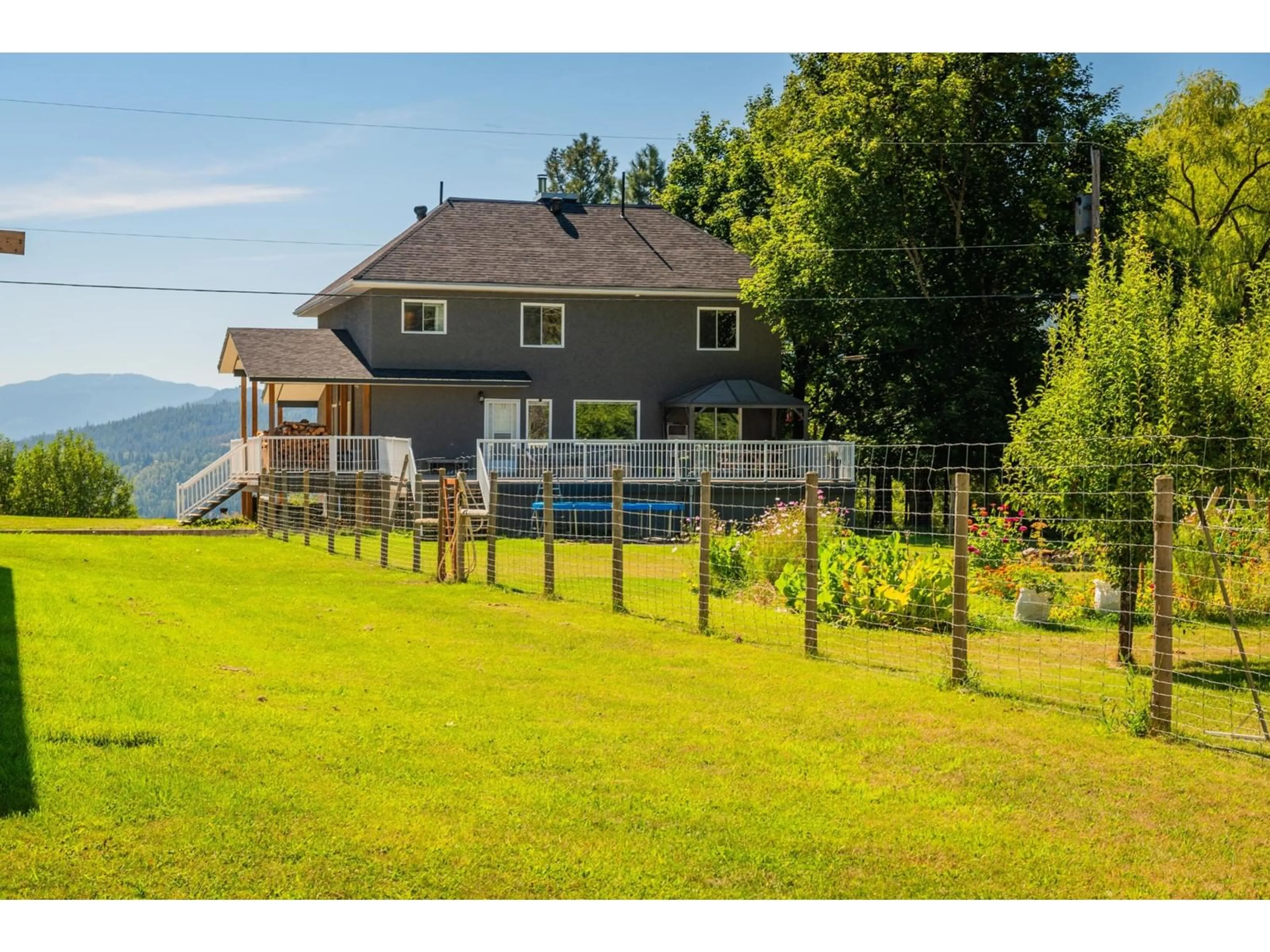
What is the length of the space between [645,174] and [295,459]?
49.4m

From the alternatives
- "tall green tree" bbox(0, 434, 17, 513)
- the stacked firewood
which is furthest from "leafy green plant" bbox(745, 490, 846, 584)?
"tall green tree" bbox(0, 434, 17, 513)

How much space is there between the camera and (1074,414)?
42.1ft

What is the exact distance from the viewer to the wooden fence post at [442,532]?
712 inches

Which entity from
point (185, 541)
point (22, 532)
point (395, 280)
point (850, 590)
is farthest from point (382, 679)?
point (395, 280)

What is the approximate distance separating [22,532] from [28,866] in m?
21.4

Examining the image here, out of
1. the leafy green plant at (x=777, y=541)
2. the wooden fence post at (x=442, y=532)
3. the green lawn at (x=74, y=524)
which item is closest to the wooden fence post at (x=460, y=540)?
the wooden fence post at (x=442, y=532)

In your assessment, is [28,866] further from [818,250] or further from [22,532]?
[818,250]

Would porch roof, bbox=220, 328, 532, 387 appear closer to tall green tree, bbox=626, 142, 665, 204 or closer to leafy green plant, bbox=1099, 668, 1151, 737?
leafy green plant, bbox=1099, 668, 1151, 737

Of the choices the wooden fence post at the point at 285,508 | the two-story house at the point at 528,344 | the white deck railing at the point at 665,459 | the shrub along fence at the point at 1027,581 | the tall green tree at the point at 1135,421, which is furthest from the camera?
the two-story house at the point at 528,344

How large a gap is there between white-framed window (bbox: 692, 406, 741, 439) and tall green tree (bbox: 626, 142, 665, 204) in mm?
40410

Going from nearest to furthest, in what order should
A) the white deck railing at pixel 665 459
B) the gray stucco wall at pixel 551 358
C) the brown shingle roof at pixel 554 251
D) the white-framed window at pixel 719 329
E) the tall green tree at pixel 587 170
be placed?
1. the white deck railing at pixel 665 459
2. the gray stucco wall at pixel 551 358
3. the brown shingle roof at pixel 554 251
4. the white-framed window at pixel 719 329
5. the tall green tree at pixel 587 170

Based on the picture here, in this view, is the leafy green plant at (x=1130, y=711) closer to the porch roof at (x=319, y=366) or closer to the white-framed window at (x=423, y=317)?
the porch roof at (x=319, y=366)

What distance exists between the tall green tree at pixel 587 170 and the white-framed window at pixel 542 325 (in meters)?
40.1

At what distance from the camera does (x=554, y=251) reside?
3850 cm
